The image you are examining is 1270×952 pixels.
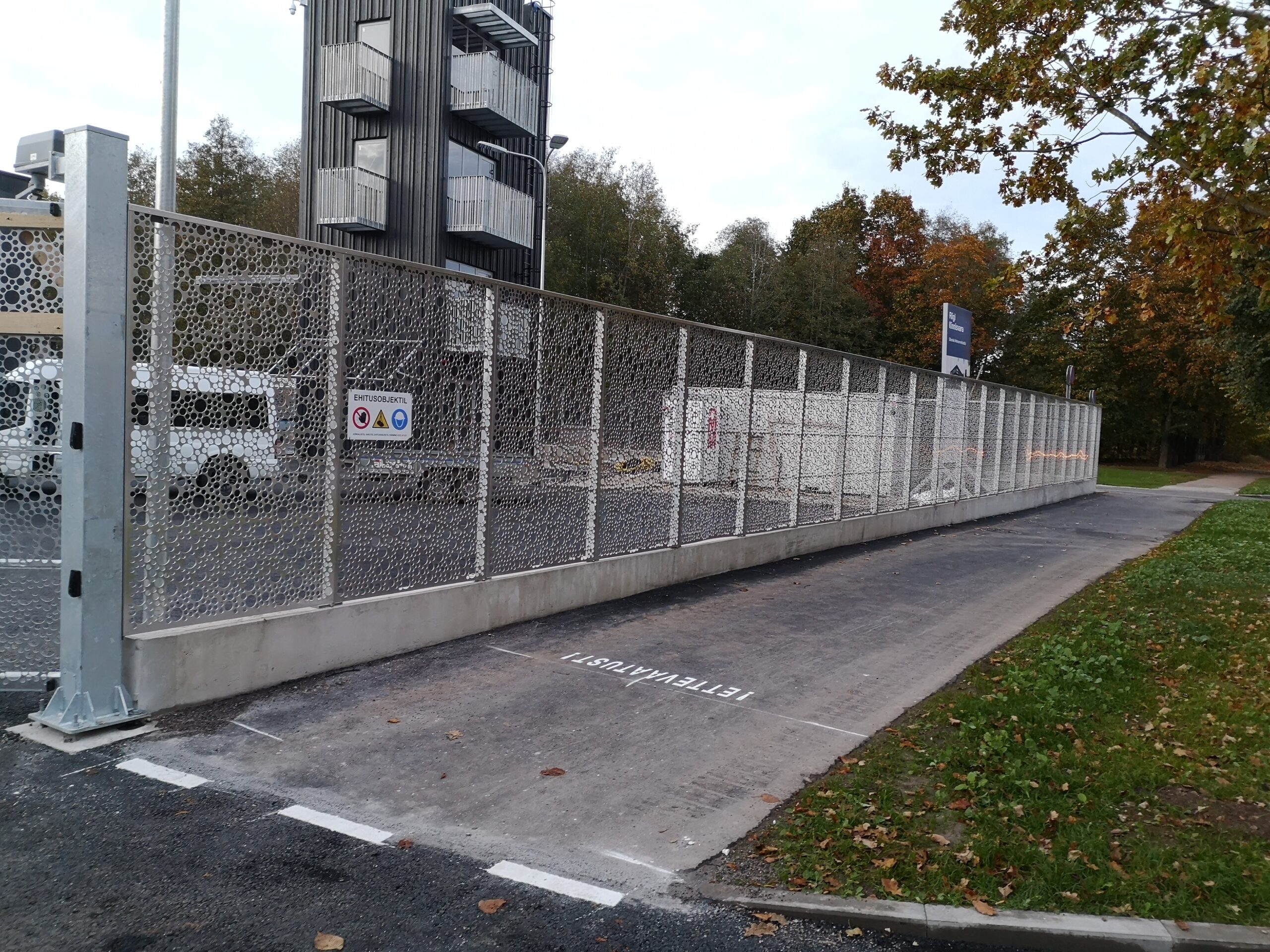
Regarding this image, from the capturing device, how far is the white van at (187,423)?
18.5 ft

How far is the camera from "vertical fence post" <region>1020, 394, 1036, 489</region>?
81.0 ft

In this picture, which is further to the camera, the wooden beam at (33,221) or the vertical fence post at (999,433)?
the vertical fence post at (999,433)

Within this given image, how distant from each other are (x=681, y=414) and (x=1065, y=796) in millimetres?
6161

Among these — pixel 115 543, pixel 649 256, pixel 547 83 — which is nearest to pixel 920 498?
pixel 115 543

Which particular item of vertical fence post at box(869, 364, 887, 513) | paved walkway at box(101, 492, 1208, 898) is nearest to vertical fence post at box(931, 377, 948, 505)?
vertical fence post at box(869, 364, 887, 513)

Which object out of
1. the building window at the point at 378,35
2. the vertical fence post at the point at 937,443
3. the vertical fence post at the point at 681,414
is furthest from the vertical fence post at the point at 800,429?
the building window at the point at 378,35

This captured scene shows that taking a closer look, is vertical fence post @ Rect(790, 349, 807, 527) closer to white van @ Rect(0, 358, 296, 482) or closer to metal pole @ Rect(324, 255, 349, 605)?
metal pole @ Rect(324, 255, 349, 605)

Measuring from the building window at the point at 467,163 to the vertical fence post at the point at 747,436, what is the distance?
16.8 meters

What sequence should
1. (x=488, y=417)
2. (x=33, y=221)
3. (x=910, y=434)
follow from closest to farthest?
(x=33, y=221), (x=488, y=417), (x=910, y=434)

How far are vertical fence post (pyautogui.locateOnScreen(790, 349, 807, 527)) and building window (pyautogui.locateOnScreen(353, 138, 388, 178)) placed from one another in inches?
669

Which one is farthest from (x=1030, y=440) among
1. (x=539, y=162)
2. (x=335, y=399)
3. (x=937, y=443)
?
(x=335, y=399)

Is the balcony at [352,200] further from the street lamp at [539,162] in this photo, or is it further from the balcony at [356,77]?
the street lamp at [539,162]

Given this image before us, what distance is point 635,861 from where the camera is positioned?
4.23 m

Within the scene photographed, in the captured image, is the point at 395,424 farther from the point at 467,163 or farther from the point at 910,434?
the point at 467,163
